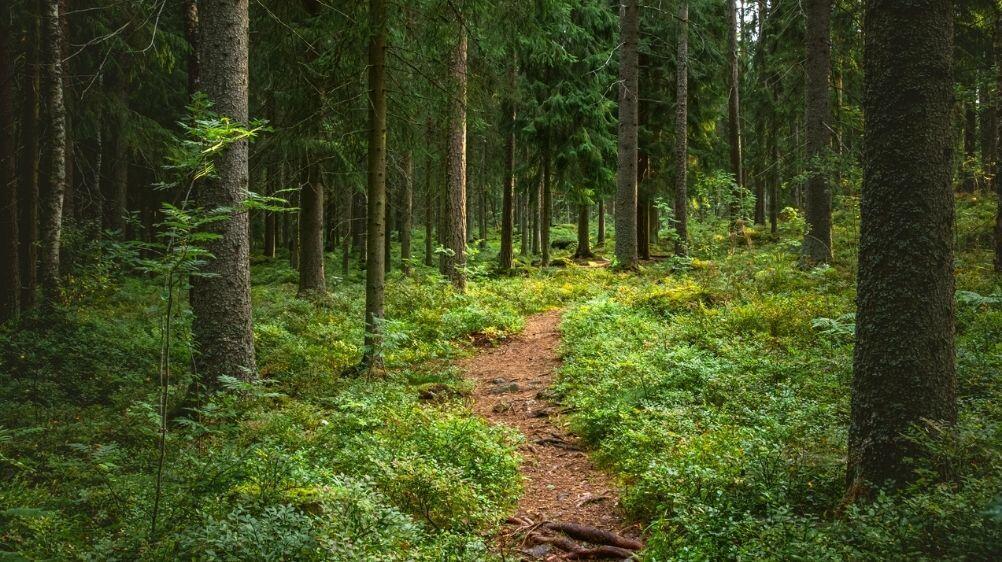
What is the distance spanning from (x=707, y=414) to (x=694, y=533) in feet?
7.78

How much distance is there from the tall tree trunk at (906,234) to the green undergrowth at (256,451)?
299 centimetres

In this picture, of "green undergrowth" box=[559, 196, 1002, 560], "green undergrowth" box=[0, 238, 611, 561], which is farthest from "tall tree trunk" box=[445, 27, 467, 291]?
"green undergrowth" box=[559, 196, 1002, 560]

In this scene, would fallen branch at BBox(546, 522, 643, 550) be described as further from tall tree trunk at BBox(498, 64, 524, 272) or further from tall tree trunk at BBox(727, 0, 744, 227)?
tall tree trunk at BBox(727, 0, 744, 227)

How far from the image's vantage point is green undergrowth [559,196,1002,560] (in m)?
3.31

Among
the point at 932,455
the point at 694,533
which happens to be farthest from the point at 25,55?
the point at 932,455

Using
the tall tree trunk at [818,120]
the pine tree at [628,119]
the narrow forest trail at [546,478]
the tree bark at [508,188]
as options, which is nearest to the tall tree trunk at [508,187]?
the tree bark at [508,188]

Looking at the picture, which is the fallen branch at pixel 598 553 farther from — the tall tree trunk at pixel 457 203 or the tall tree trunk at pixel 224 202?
the tall tree trunk at pixel 457 203

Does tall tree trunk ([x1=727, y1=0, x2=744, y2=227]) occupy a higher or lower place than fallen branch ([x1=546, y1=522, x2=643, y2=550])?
higher

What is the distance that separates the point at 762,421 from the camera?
19.0 feet

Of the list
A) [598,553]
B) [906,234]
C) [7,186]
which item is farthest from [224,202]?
[7,186]

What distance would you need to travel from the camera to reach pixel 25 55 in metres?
12.6

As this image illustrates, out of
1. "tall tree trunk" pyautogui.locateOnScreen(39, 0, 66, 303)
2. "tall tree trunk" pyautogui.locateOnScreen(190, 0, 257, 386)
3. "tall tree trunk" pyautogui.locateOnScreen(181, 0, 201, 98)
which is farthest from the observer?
"tall tree trunk" pyautogui.locateOnScreen(39, 0, 66, 303)

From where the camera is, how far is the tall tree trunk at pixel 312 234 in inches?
535

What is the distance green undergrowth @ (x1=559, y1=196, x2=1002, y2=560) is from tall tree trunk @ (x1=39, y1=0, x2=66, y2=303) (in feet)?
32.7
